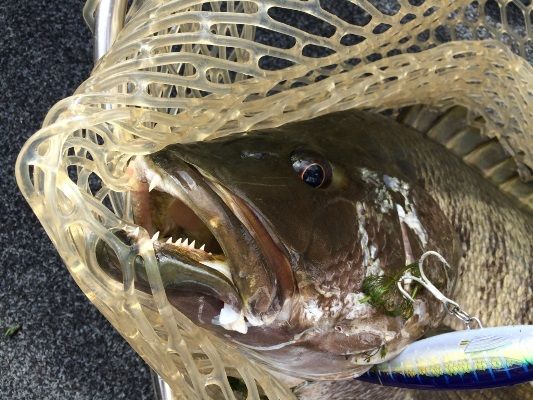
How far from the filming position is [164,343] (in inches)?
26.4

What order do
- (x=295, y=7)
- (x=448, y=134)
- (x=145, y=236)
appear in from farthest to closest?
1. (x=448, y=134)
2. (x=295, y=7)
3. (x=145, y=236)

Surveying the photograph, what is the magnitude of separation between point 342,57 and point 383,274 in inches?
9.7

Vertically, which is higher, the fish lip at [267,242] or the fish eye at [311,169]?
the fish eye at [311,169]

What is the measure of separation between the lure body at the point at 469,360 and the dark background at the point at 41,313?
0.68 meters

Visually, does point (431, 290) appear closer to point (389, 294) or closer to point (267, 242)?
point (389, 294)

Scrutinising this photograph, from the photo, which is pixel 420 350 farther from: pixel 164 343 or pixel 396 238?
pixel 164 343

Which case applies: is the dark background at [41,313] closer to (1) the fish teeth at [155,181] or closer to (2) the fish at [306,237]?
(2) the fish at [306,237]

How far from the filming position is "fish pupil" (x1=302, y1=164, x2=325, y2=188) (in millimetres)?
725

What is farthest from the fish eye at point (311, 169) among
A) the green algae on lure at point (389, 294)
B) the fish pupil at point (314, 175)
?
the green algae on lure at point (389, 294)

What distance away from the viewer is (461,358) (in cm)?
68

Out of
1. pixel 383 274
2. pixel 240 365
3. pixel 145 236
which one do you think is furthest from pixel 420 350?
pixel 145 236

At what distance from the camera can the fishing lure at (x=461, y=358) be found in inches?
25.3

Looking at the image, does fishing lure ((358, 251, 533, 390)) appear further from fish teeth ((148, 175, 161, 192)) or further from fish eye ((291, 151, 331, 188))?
fish teeth ((148, 175, 161, 192))

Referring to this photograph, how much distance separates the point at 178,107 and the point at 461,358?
0.38 metres
